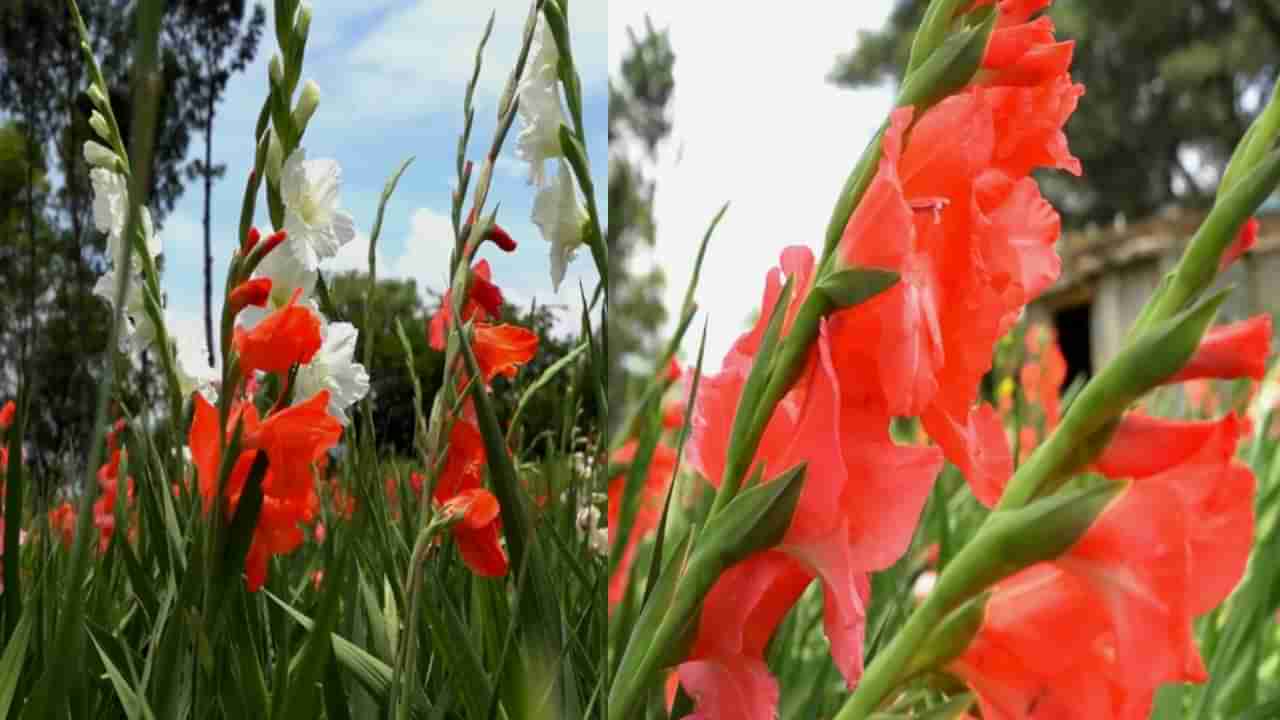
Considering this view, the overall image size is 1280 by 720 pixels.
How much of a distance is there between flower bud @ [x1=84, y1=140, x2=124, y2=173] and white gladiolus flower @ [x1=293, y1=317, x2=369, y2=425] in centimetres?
10

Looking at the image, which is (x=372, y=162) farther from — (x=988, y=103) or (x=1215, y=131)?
(x=1215, y=131)

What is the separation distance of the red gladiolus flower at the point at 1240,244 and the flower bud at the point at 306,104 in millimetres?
321

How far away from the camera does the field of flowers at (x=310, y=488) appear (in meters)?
0.42

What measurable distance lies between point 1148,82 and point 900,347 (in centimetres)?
1816

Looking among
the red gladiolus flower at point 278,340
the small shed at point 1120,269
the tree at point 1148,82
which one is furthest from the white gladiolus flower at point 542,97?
the tree at point 1148,82

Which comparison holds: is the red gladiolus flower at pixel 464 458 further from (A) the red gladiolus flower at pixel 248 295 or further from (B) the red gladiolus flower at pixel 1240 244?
(B) the red gladiolus flower at pixel 1240 244

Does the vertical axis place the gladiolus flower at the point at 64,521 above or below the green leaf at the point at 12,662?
above

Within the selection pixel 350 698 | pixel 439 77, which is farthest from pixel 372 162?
pixel 350 698

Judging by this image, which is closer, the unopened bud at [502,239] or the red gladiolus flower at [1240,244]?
the red gladiolus flower at [1240,244]

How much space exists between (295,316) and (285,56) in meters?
0.09

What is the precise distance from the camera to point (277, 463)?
1.61 ft

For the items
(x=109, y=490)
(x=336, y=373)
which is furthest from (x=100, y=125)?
(x=109, y=490)

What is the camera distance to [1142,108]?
17469 mm

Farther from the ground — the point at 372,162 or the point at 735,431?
the point at 372,162
